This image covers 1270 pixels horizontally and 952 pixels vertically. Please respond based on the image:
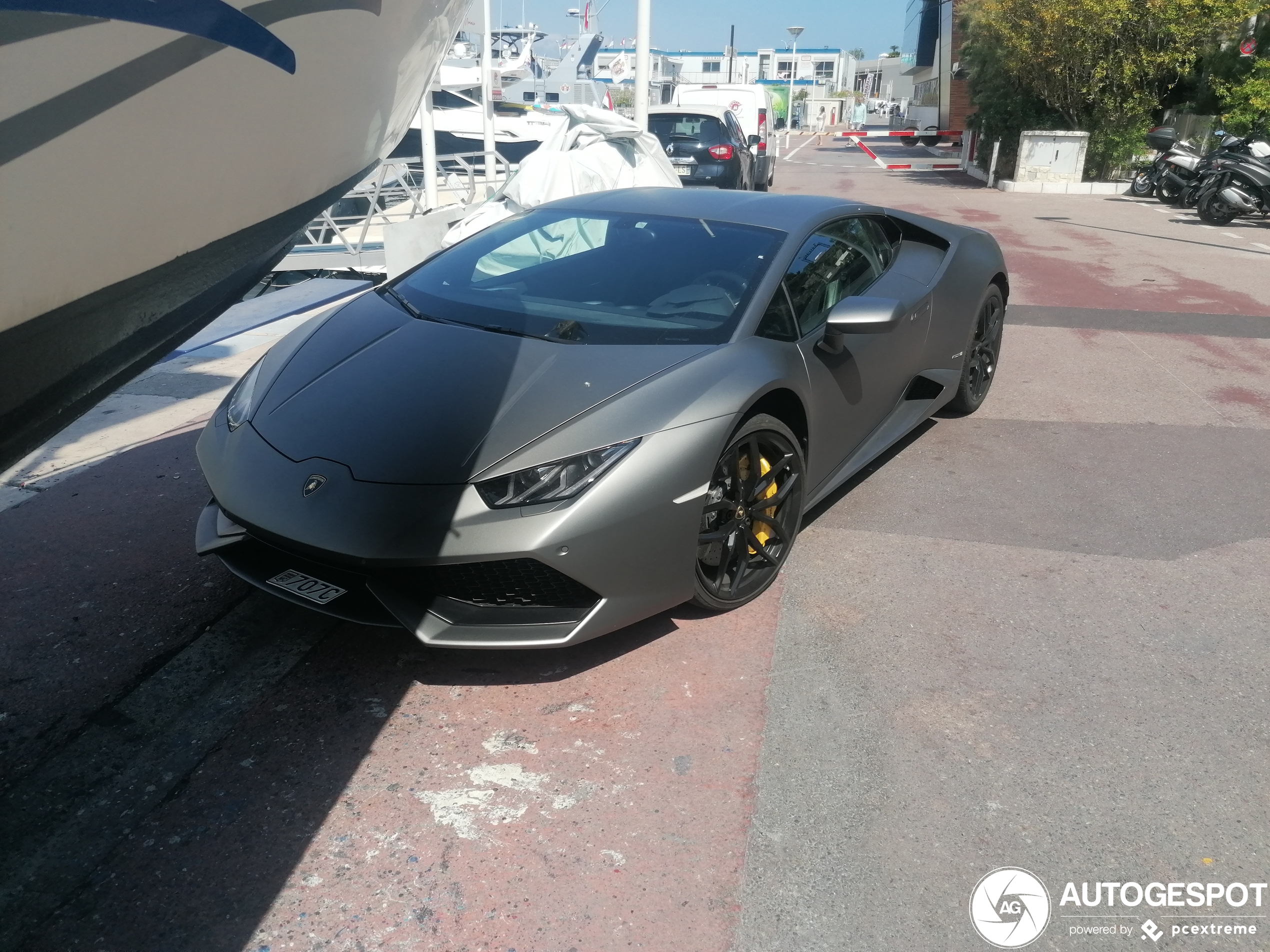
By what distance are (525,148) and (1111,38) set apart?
12592mm

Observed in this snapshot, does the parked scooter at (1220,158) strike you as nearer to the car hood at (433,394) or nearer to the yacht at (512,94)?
the yacht at (512,94)

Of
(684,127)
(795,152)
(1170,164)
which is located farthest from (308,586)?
(795,152)

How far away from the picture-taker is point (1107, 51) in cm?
2105

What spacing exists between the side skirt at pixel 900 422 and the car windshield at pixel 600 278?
813 millimetres

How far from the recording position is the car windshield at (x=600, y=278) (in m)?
3.60

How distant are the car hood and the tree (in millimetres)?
20910

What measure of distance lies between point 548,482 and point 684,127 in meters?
13.7

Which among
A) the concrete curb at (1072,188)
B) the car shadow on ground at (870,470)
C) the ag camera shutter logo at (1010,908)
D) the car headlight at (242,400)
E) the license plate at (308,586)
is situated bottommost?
the concrete curb at (1072,188)

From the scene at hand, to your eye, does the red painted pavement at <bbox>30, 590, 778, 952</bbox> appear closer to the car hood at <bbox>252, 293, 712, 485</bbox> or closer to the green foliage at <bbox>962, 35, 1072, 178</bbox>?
the car hood at <bbox>252, 293, 712, 485</bbox>

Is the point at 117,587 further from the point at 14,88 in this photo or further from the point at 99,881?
the point at 14,88

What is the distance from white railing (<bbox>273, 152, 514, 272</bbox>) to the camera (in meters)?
11.2

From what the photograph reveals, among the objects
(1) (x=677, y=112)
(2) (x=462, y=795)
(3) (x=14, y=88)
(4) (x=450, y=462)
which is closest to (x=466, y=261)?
(4) (x=450, y=462)

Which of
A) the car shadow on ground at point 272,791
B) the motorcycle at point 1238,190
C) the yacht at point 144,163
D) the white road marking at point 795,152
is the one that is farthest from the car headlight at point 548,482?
the white road marking at point 795,152

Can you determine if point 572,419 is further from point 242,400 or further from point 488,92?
point 488,92
